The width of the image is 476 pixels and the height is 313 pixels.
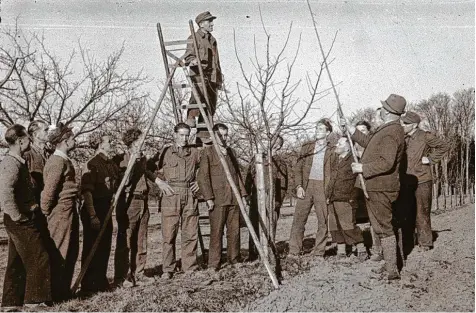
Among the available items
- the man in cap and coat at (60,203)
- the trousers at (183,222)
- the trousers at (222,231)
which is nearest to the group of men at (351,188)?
the trousers at (222,231)

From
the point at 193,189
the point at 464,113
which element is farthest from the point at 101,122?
the point at 464,113

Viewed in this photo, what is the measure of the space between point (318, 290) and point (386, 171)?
151cm

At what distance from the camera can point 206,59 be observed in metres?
6.96

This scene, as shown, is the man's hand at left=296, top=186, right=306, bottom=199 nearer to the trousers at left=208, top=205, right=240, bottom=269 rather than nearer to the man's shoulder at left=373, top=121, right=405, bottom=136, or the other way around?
the trousers at left=208, top=205, right=240, bottom=269

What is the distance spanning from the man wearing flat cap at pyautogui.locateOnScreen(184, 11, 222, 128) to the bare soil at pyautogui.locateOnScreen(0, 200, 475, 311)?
93.3 inches

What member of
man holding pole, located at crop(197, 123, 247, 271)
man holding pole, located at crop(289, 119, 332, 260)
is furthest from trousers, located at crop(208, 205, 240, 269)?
man holding pole, located at crop(289, 119, 332, 260)

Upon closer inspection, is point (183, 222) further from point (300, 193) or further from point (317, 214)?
point (317, 214)

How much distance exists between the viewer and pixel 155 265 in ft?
27.2

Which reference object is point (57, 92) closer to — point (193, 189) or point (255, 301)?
point (193, 189)

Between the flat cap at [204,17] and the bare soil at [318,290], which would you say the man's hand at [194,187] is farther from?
the flat cap at [204,17]

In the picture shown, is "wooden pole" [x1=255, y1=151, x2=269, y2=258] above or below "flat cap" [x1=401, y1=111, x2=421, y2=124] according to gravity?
below

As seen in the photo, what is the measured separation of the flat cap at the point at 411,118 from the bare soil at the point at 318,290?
70.9 inches

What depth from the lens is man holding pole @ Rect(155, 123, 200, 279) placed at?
6426mm

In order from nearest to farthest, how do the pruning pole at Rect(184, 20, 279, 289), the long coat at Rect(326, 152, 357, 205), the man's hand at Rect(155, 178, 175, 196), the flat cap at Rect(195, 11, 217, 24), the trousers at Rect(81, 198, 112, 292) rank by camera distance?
the pruning pole at Rect(184, 20, 279, 289), the trousers at Rect(81, 198, 112, 292), the man's hand at Rect(155, 178, 175, 196), the long coat at Rect(326, 152, 357, 205), the flat cap at Rect(195, 11, 217, 24)
